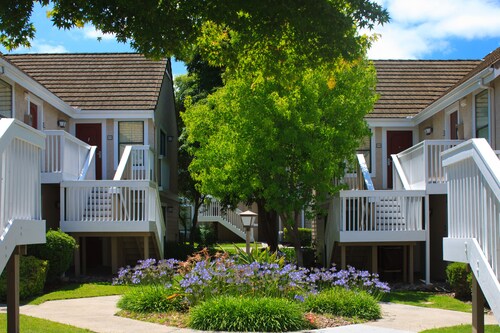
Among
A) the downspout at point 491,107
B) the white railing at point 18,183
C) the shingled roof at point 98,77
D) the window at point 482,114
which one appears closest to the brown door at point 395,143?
the window at point 482,114

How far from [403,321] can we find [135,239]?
904cm

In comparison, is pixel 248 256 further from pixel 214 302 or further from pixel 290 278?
pixel 214 302

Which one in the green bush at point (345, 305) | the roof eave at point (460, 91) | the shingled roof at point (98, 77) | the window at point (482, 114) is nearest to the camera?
the green bush at point (345, 305)

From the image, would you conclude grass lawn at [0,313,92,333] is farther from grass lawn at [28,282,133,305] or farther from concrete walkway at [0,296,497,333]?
grass lawn at [28,282,133,305]

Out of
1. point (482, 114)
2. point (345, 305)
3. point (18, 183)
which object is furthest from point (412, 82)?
point (18, 183)

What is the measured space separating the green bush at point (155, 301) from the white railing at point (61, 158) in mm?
6153

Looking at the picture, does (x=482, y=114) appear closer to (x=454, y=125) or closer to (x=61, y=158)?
(x=454, y=125)

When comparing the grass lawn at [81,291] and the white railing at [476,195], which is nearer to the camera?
the white railing at [476,195]

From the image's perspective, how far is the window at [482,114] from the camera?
15906mm

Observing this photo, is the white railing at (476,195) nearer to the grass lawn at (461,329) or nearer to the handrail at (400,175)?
the grass lawn at (461,329)

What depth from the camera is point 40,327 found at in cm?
909

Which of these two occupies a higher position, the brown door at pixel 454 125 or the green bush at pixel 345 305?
the brown door at pixel 454 125

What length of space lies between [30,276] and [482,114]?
11.5 m

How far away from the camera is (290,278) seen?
11242 mm
